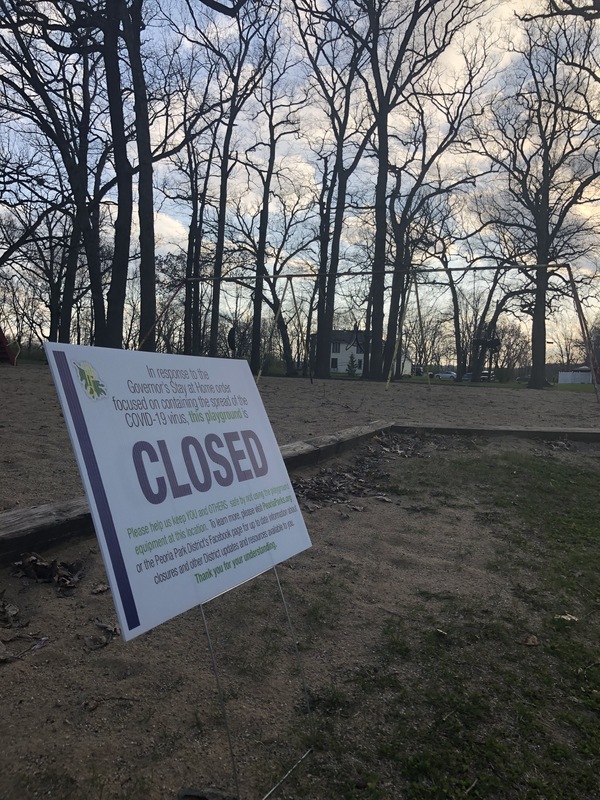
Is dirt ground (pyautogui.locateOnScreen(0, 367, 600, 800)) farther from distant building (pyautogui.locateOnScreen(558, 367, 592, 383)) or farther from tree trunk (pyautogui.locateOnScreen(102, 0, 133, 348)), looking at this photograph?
distant building (pyautogui.locateOnScreen(558, 367, 592, 383))

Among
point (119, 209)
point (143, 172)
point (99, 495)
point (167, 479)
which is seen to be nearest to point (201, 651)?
point (167, 479)

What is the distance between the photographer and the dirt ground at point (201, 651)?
1894 millimetres

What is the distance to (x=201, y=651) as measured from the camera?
8.59 feet

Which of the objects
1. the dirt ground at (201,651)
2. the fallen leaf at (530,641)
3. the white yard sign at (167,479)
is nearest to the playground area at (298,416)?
the dirt ground at (201,651)

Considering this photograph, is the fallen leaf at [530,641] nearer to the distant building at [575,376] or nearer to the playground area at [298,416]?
the playground area at [298,416]

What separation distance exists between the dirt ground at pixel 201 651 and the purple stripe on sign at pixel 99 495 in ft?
2.16

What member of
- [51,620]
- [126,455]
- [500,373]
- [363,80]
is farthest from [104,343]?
[500,373]

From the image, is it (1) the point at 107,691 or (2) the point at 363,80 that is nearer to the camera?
(1) the point at 107,691

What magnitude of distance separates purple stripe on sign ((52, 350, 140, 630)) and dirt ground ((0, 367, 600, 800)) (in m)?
0.66

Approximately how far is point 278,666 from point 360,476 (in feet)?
11.5

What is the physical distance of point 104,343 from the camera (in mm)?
14547

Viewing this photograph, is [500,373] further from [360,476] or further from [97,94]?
[360,476]

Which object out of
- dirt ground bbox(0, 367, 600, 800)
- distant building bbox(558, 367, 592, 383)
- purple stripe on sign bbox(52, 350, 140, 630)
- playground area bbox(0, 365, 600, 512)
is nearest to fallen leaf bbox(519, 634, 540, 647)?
dirt ground bbox(0, 367, 600, 800)

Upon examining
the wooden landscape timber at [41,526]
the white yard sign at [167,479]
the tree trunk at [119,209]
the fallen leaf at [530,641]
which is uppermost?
the tree trunk at [119,209]
